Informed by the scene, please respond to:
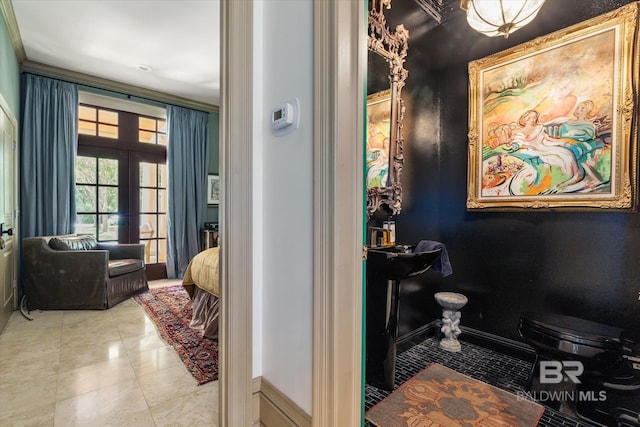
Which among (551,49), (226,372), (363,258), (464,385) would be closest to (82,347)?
(226,372)

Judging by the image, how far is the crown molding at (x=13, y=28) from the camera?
2590 mm

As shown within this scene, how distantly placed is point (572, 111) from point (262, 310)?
2.32m

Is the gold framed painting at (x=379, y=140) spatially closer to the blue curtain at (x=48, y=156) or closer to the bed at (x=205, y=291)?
the bed at (x=205, y=291)

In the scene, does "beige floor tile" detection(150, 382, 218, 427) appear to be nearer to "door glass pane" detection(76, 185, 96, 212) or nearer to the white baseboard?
the white baseboard

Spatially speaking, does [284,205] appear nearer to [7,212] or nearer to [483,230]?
[483,230]

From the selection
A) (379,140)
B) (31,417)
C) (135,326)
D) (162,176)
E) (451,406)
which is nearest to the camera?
(31,417)

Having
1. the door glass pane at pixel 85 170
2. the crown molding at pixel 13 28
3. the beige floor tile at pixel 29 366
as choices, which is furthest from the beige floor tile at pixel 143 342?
the crown molding at pixel 13 28

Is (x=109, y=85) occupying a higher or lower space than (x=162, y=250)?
higher

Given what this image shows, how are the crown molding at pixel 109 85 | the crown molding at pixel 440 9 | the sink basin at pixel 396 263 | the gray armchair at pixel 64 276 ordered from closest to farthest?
the sink basin at pixel 396 263
the crown molding at pixel 440 9
the gray armchair at pixel 64 276
the crown molding at pixel 109 85

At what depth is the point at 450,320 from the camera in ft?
7.93

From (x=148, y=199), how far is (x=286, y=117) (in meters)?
4.16

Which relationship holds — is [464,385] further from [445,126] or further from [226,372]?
[445,126]

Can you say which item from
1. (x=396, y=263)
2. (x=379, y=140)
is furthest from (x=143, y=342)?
(x=379, y=140)

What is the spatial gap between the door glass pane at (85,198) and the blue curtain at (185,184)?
0.92 metres
